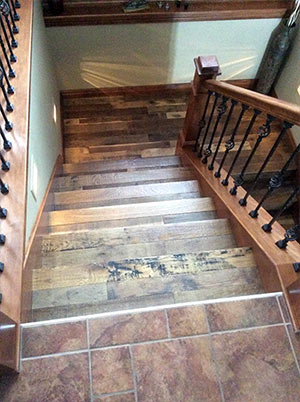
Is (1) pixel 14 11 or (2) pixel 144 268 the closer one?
(2) pixel 144 268

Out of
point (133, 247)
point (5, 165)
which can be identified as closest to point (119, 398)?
point (133, 247)

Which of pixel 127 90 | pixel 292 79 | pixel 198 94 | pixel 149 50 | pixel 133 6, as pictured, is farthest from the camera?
pixel 127 90

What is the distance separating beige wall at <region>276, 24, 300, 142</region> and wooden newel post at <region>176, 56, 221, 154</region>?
1519mm

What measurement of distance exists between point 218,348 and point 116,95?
3250mm

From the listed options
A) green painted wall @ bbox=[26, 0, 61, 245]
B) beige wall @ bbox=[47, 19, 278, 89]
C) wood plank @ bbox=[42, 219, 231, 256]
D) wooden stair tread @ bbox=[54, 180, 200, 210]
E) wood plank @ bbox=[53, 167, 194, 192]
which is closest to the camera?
wood plank @ bbox=[42, 219, 231, 256]

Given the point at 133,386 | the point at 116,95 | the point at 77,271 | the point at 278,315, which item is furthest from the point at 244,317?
the point at 116,95

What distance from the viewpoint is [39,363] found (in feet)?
4.40

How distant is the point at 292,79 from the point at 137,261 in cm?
298

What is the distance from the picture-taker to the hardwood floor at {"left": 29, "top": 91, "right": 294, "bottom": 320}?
1.59 meters

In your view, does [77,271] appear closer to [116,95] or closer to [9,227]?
[9,227]

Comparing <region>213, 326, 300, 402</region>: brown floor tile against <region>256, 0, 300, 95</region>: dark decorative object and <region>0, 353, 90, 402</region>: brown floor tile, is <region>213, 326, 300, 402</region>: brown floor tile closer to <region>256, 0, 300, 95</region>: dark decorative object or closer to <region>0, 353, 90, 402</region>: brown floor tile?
<region>0, 353, 90, 402</region>: brown floor tile

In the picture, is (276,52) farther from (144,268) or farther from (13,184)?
(13,184)

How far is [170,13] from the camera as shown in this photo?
3.17 m

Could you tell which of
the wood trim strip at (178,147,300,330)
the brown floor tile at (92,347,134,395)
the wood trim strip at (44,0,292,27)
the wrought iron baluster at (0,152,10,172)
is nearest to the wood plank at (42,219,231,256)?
the wood trim strip at (178,147,300,330)
